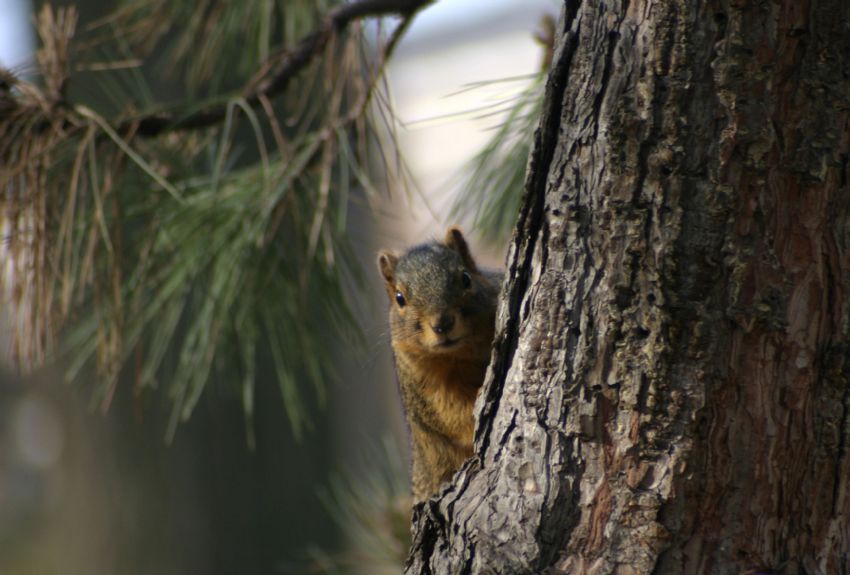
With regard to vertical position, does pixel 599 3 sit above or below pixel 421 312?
above

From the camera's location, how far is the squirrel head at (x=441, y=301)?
1.33m

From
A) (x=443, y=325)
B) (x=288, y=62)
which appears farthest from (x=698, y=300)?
(x=288, y=62)

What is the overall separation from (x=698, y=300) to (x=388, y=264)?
2.65 ft

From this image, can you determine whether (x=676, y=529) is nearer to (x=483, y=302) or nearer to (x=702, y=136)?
(x=702, y=136)

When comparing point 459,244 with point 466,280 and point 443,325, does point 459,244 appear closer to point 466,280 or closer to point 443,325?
point 466,280

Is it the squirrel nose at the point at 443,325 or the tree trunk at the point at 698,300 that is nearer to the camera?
the tree trunk at the point at 698,300

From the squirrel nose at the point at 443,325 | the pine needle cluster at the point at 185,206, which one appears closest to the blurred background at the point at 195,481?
the pine needle cluster at the point at 185,206

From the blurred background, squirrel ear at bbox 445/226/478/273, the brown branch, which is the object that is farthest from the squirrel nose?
the blurred background

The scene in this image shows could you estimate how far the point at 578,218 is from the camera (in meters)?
0.83

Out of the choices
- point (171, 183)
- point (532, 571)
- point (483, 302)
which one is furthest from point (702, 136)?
point (171, 183)

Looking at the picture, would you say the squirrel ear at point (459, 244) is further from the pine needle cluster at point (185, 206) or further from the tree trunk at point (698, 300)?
the tree trunk at point (698, 300)

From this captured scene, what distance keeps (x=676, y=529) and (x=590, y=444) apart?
93mm

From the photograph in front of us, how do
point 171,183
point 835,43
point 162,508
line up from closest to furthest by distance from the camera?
point 835,43, point 171,183, point 162,508

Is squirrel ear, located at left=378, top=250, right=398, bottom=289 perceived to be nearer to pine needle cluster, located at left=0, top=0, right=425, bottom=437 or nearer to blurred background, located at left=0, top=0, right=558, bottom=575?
pine needle cluster, located at left=0, top=0, right=425, bottom=437
